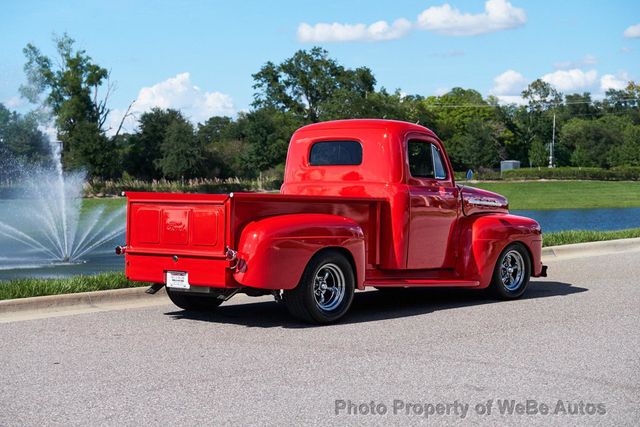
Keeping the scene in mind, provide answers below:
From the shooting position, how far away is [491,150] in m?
106

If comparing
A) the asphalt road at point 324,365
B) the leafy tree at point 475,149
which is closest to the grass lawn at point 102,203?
the asphalt road at point 324,365

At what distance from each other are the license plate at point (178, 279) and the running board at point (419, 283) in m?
1.92

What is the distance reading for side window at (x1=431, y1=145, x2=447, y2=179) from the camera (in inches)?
429

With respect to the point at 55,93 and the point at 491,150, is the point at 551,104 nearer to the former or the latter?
the point at 491,150

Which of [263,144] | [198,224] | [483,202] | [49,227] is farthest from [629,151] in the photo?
[198,224]

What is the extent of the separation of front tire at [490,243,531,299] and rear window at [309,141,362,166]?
7.18 ft

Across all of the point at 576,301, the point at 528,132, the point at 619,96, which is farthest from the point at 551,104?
the point at 576,301

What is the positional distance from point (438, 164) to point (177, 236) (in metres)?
3.47

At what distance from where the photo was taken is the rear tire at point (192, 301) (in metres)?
9.96

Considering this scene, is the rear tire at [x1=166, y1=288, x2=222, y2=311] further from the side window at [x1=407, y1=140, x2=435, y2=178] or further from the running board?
the side window at [x1=407, y1=140, x2=435, y2=178]

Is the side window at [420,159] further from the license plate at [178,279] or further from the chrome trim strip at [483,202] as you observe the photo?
the license plate at [178,279]

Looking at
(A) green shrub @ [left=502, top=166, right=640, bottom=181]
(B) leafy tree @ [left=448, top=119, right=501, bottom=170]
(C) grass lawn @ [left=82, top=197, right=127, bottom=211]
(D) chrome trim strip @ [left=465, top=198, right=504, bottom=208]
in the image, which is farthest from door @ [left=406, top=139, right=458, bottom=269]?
(B) leafy tree @ [left=448, top=119, right=501, bottom=170]

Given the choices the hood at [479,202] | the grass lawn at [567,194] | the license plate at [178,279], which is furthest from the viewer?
the grass lawn at [567,194]

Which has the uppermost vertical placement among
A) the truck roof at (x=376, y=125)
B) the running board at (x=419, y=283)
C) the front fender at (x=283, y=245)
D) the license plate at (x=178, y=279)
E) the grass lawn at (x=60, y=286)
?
the truck roof at (x=376, y=125)
